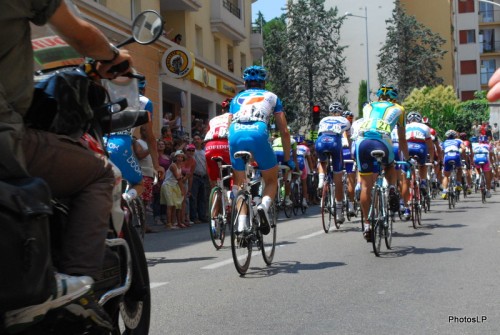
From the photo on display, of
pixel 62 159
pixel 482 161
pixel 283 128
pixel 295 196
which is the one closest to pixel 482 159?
pixel 482 161

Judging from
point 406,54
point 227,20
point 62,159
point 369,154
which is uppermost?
point 406,54

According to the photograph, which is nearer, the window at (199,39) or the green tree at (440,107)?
the window at (199,39)

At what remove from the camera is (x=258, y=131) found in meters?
9.05

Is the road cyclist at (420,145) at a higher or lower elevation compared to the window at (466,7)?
lower

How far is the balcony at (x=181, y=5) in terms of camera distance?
3366cm

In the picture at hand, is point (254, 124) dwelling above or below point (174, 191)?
above

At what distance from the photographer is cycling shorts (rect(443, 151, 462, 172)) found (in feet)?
74.5

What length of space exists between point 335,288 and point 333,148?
733cm

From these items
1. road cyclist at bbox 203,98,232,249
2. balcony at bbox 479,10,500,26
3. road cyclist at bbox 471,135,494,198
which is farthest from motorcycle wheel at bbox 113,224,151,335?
balcony at bbox 479,10,500,26

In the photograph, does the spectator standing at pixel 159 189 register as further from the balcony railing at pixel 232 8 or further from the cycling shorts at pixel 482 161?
the balcony railing at pixel 232 8

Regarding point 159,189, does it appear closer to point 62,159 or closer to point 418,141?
point 418,141

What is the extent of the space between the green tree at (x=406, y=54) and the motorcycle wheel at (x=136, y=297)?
71518 mm

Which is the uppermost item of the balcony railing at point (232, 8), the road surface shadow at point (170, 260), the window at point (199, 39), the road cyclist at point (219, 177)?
the balcony railing at point (232, 8)

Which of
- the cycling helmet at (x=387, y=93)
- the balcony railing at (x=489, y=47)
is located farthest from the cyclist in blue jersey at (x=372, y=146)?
the balcony railing at (x=489, y=47)
